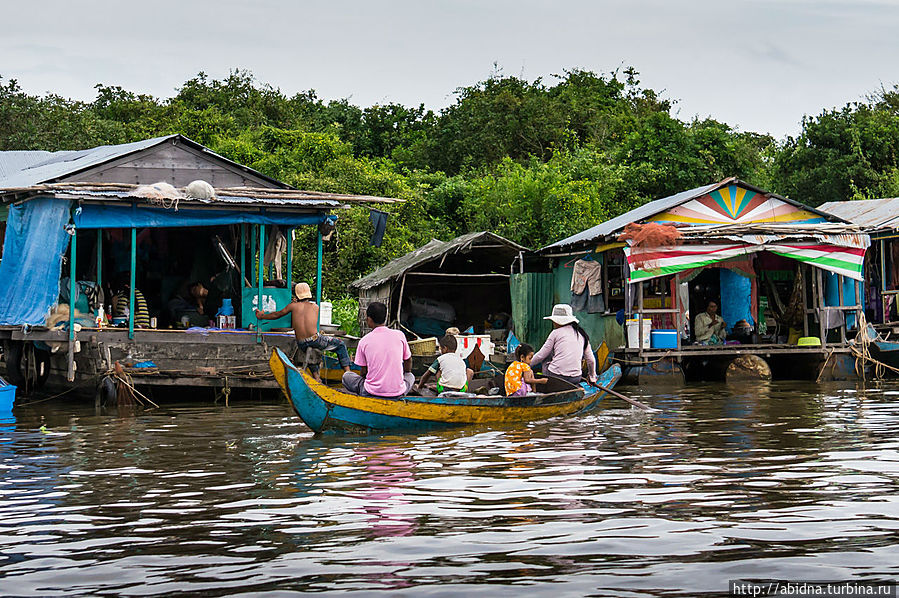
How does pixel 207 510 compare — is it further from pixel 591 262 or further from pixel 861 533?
pixel 591 262

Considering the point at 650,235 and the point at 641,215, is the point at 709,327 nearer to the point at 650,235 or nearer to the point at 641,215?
the point at 641,215

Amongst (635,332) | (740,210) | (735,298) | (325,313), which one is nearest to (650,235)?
(635,332)

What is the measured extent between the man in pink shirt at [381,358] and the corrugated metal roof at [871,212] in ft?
42.4

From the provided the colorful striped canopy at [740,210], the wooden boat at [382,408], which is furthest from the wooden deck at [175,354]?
the colorful striped canopy at [740,210]

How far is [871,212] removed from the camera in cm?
2345

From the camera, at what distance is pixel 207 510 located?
6777 mm

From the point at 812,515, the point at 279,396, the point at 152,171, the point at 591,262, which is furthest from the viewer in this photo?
the point at 591,262

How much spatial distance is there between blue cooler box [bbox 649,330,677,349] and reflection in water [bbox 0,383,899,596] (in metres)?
6.71

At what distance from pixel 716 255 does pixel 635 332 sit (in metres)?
2.00

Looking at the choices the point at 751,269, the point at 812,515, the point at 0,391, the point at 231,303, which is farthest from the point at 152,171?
the point at 812,515

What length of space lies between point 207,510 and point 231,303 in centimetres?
1071

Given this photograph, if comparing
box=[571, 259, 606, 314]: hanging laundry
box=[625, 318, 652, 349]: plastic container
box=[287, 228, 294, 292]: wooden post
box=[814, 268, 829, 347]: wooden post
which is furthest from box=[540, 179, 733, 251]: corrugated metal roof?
box=[287, 228, 294, 292]: wooden post

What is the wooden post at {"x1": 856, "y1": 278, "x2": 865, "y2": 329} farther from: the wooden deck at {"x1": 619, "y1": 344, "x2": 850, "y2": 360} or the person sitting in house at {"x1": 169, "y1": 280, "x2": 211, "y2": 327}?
the person sitting in house at {"x1": 169, "y1": 280, "x2": 211, "y2": 327}

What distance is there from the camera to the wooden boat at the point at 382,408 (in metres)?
10.4
